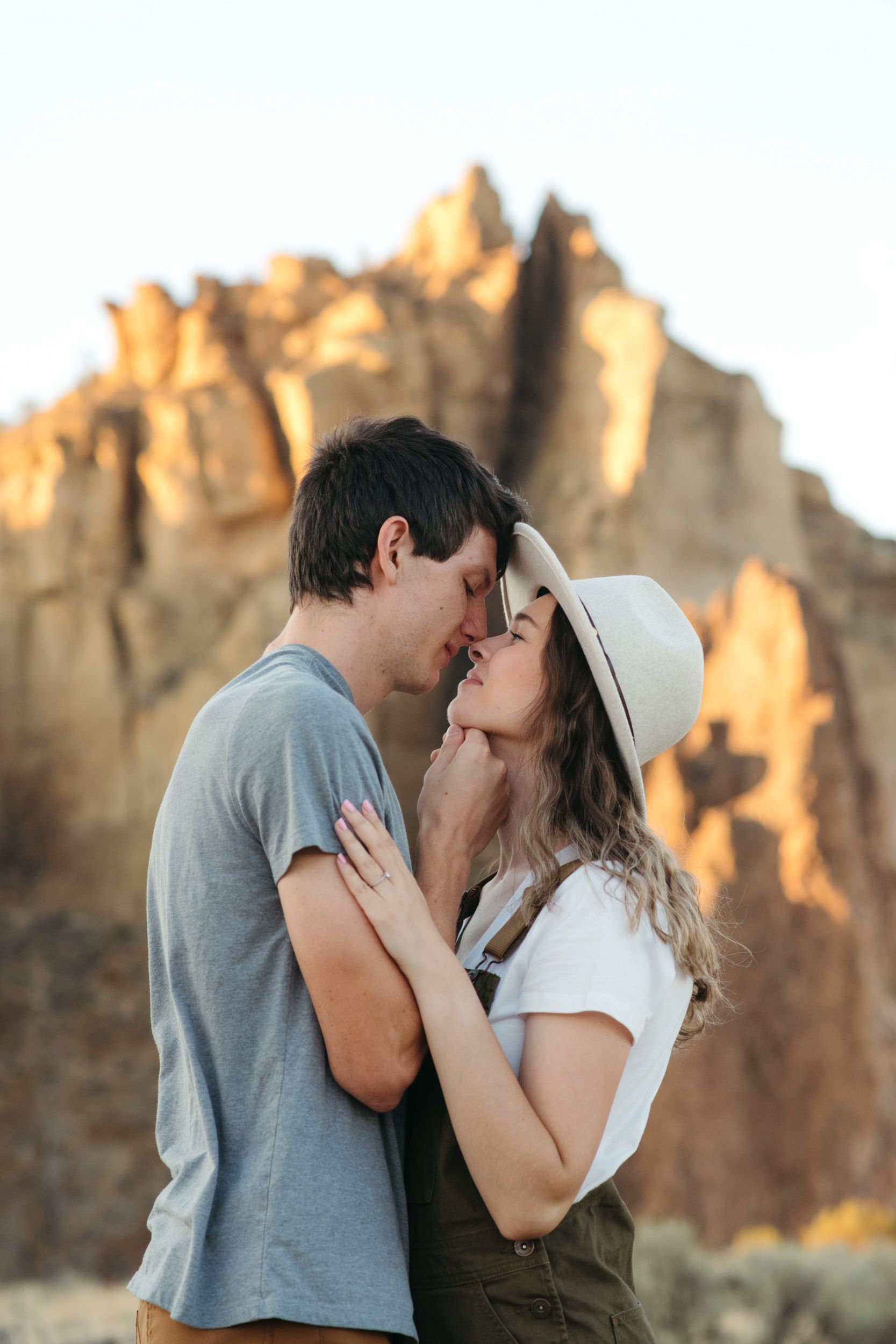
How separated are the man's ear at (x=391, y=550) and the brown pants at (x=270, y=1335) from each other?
129cm

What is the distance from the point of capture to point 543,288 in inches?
687

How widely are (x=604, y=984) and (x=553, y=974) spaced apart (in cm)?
9

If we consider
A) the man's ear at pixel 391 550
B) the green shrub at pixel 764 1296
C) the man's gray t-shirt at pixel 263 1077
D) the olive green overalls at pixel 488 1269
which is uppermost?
the man's ear at pixel 391 550

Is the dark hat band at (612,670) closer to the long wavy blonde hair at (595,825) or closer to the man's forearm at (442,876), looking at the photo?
the long wavy blonde hair at (595,825)

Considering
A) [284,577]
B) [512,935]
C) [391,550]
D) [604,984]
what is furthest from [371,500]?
[284,577]

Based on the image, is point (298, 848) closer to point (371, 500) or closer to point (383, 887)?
point (383, 887)

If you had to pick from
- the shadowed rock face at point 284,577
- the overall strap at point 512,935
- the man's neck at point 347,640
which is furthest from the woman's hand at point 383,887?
the shadowed rock face at point 284,577

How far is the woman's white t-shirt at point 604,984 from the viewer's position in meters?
2.15

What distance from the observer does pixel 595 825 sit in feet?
8.14

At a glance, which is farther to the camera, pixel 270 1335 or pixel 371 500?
pixel 371 500

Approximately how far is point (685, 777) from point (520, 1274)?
10068 millimetres

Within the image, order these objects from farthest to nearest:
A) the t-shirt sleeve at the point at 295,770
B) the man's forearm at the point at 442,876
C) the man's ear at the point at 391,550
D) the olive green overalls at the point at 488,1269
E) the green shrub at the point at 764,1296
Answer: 1. the green shrub at the point at 764,1296
2. the man's ear at the point at 391,550
3. the man's forearm at the point at 442,876
4. the olive green overalls at the point at 488,1269
5. the t-shirt sleeve at the point at 295,770

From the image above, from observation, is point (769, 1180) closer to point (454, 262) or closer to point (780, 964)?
point (780, 964)

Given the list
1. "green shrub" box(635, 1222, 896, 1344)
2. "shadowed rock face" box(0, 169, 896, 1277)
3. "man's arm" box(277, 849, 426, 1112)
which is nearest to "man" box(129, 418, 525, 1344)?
"man's arm" box(277, 849, 426, 1112)
